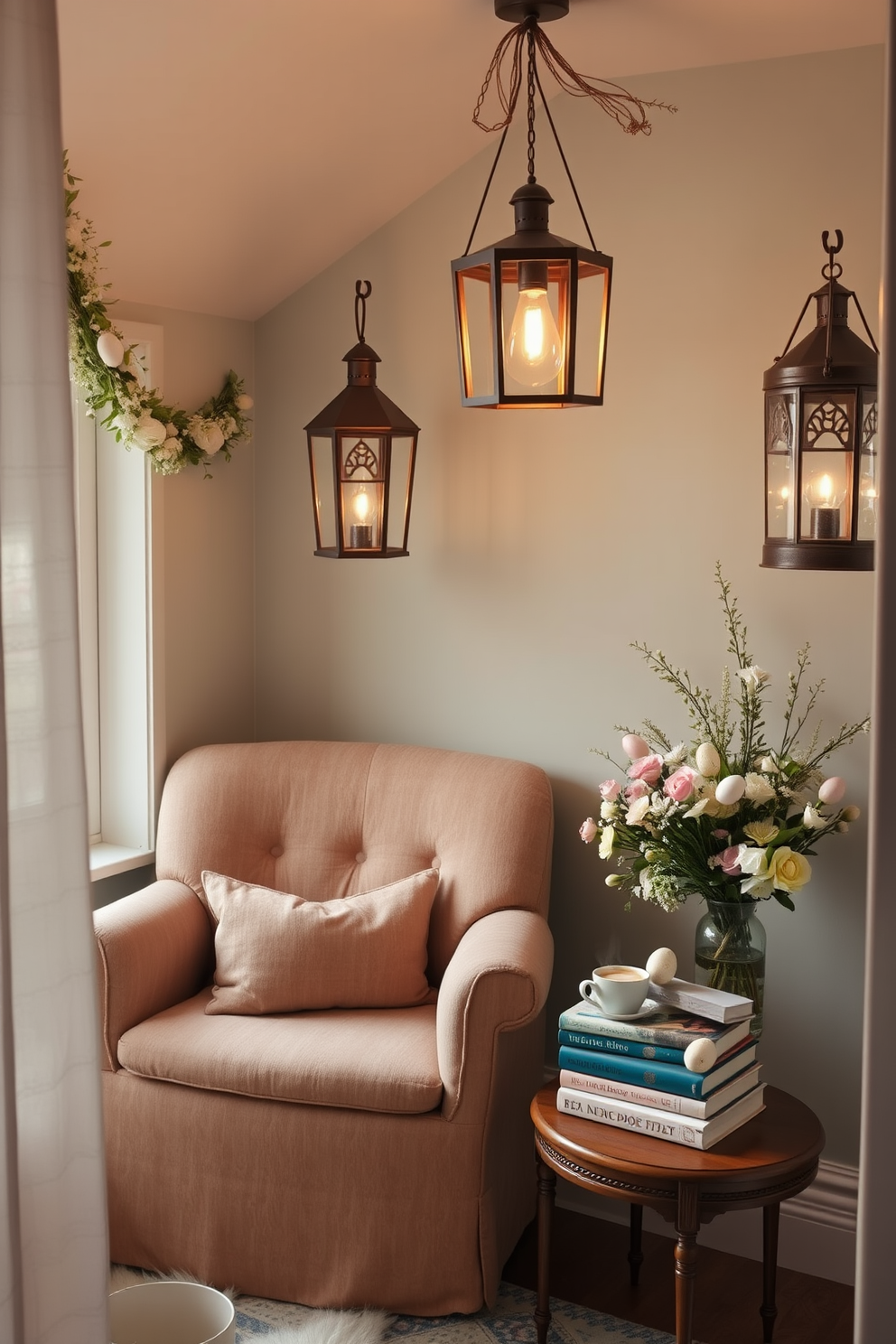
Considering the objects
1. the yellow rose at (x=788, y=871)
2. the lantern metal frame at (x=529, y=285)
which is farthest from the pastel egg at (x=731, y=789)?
the lantern metal frame at (x=529, y=285)

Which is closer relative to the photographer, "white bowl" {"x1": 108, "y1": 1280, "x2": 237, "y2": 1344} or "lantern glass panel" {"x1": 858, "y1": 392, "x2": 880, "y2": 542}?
"white bowl" {"x1": 108, "y1": 1280, "x2": 237, "y2": 1344}

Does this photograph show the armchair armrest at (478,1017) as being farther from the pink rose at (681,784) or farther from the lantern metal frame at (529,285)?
the lantern metal frame at (529,285)

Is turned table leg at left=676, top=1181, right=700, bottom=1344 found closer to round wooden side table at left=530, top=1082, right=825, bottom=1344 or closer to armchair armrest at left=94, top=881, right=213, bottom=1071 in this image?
round wooden side table at left=530, top=1082, right=825, bottom=1344

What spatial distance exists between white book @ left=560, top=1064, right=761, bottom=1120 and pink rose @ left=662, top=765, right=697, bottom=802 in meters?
0.50

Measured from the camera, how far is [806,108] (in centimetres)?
259

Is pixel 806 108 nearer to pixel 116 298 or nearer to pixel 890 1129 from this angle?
pixel 116 298

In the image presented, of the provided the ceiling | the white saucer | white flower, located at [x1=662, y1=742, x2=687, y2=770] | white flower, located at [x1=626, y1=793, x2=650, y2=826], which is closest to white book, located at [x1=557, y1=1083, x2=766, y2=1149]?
the white saucer

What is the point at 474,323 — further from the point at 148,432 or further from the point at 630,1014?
the point at 630,1014

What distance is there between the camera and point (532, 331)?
6.66ft

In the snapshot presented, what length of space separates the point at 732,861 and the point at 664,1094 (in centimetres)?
46

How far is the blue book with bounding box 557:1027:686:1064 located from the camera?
84.5 inches

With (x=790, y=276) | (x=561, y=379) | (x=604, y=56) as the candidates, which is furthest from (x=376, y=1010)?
(x=604, y=56)

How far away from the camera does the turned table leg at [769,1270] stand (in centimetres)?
238

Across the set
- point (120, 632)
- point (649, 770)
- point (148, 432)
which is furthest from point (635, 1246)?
point (148, 432)
